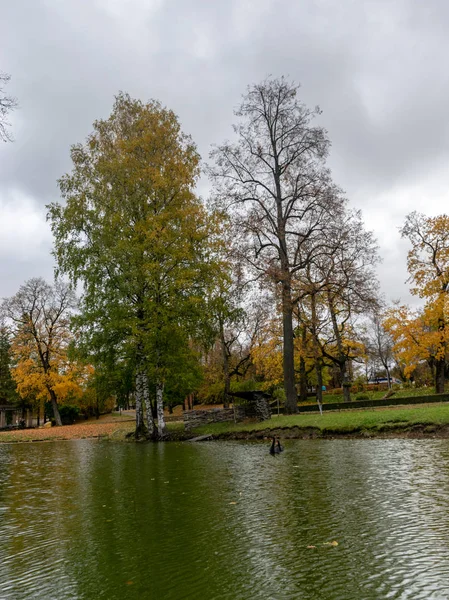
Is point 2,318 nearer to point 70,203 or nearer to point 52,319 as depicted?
point 52,319

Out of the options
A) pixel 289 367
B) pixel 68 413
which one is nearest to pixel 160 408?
pixel 289 367

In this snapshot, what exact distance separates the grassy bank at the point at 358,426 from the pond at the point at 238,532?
16.9ft

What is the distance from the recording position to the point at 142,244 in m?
24.4

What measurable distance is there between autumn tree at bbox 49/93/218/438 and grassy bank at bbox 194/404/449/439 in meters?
5.29

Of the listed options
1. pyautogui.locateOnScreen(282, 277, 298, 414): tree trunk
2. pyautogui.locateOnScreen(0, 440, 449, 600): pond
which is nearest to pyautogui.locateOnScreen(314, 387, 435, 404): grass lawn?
pyautogui.locateOnScreen(282, 277, 298, 414): tree trunk

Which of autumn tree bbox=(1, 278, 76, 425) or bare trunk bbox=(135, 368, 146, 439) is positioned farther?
autumn tree bbox=(1, 278, 76, 425)

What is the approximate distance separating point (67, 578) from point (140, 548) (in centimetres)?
118

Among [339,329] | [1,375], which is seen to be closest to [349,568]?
[339,329]

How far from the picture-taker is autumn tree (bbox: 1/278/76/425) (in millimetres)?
45812

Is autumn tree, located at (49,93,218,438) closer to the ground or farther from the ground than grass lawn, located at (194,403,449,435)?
farther from the ground

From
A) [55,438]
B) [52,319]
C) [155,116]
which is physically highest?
[155,116]

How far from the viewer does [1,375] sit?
2571 inches

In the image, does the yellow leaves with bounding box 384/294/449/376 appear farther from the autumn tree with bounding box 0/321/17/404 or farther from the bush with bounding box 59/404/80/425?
the autumn tree with bounding box 0/321/17/404

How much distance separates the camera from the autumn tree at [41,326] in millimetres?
45812
